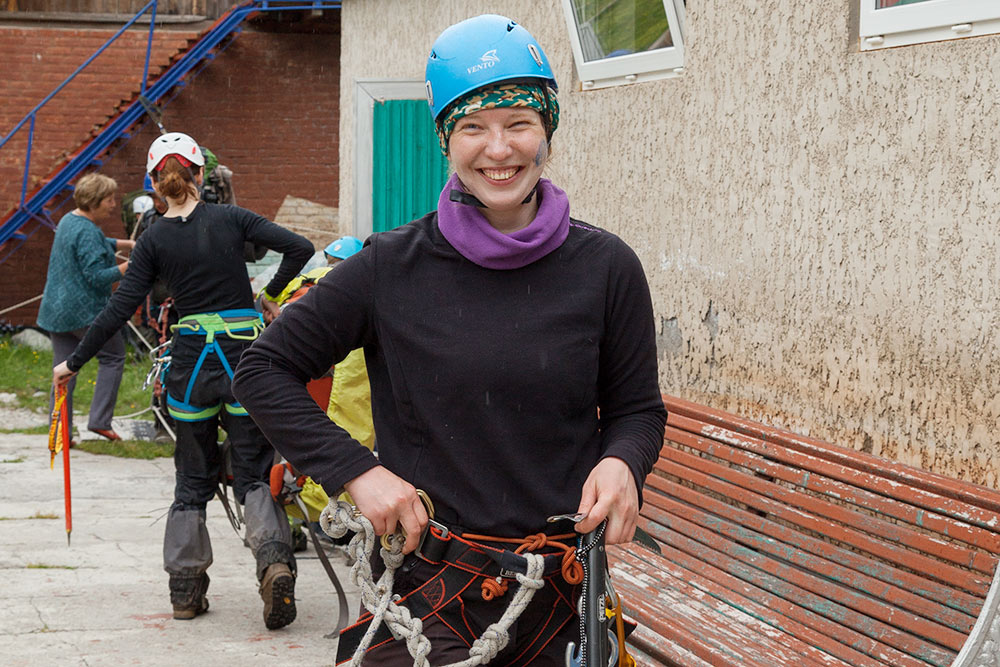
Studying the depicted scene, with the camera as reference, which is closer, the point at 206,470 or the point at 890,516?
the point at 890,516

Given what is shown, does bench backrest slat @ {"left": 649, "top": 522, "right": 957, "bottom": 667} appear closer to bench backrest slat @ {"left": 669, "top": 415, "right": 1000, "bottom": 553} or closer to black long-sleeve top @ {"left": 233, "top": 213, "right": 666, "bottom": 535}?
bench backrest slat @ {"left": 669, "top": 415, "right": 1000, "bottom": 553}

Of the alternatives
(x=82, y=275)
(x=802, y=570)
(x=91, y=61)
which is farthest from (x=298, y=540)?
(x=91, y=61)

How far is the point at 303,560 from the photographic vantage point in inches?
270

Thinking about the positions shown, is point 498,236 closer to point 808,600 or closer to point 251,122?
point 808,600

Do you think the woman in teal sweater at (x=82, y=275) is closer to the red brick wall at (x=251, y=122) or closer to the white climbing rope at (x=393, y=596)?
the red brick wall at (x=251, y=122)

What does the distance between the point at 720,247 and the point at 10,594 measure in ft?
11.6

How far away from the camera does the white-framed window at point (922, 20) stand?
13.3 ft

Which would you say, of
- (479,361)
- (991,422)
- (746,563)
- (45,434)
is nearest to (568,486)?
(479,361)

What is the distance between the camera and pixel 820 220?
491 cm

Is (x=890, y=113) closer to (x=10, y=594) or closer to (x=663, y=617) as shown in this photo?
(x=663, y=617)

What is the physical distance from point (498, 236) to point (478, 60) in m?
0.32

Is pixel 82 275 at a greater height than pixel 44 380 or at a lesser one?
greater

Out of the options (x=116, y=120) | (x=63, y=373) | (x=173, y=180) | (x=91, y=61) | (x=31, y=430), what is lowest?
(x=31, y=430)

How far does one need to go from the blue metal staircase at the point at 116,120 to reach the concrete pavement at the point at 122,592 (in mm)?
7622
